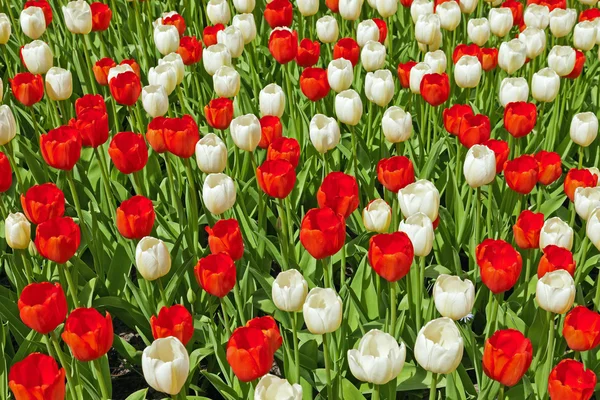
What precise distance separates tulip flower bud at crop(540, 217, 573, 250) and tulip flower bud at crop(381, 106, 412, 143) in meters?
0.76

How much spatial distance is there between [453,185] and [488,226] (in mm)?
337

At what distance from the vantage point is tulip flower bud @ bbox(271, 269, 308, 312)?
7.02 feet

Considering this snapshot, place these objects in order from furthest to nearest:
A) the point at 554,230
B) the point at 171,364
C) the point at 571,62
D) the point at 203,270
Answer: the point at 571,62 < the point at 554,230 < the point at 203,270 < the point at 171,364

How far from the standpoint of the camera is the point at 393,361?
1.89 m

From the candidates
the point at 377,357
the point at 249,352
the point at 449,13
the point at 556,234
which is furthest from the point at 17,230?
the point at 449,13

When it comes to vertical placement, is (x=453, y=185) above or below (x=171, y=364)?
below

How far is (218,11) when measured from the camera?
407cm

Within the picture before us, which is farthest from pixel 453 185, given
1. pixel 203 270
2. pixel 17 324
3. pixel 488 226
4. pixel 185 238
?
pixel 17 324

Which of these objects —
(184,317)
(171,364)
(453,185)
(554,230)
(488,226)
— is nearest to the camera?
(171,364)

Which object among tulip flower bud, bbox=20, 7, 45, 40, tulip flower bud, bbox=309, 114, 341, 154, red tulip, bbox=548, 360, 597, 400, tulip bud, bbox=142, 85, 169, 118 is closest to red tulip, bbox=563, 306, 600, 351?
red tulip, bbox=548, 360, 597, 400

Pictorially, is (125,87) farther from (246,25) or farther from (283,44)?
(246,25)

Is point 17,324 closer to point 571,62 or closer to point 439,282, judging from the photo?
point 439,282

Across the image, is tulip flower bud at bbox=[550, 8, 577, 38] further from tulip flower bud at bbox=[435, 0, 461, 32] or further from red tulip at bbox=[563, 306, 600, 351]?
red tulip at bbox=[563, 306, 600, 351]

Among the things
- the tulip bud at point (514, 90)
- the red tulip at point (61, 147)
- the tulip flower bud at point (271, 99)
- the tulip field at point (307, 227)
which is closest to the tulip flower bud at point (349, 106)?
the tulip field at point (307, 227)
